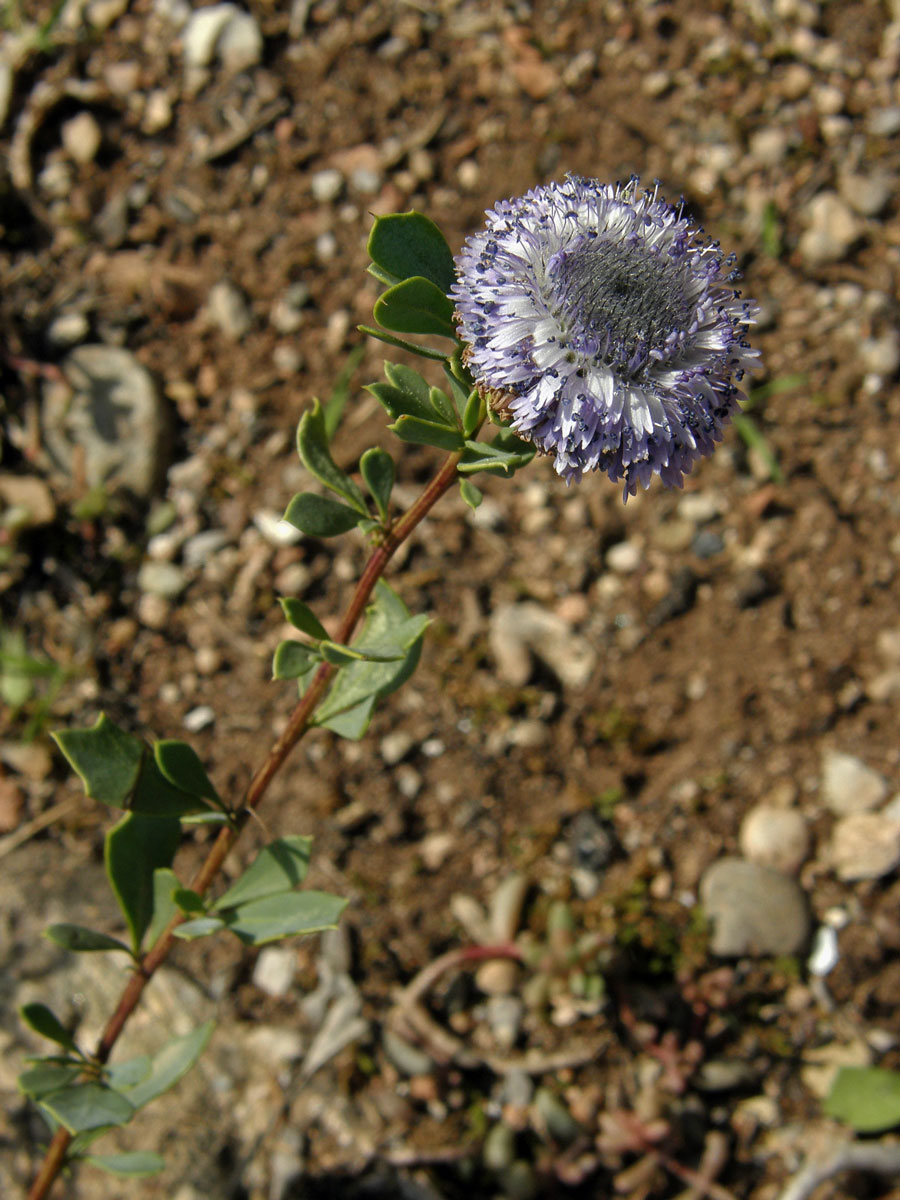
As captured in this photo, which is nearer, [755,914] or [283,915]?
[283,915]

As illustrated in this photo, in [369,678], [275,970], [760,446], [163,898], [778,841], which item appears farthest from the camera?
[760,446]

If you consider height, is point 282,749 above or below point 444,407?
below

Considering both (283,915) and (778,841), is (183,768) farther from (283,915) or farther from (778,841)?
(778,841)

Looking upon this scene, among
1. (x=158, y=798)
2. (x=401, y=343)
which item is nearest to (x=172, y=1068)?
(x=158, y=798)

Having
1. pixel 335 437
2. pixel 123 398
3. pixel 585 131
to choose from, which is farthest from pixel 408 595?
pixel 585 131

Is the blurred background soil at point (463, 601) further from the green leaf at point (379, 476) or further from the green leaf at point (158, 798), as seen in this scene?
the green leaf at point (379, 476)

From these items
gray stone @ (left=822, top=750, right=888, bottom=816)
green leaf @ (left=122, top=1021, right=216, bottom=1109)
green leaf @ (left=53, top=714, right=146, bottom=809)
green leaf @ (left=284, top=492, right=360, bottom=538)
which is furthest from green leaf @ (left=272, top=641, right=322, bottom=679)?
gray stone @ (left=822, top=750, right=888, bottom=816)
